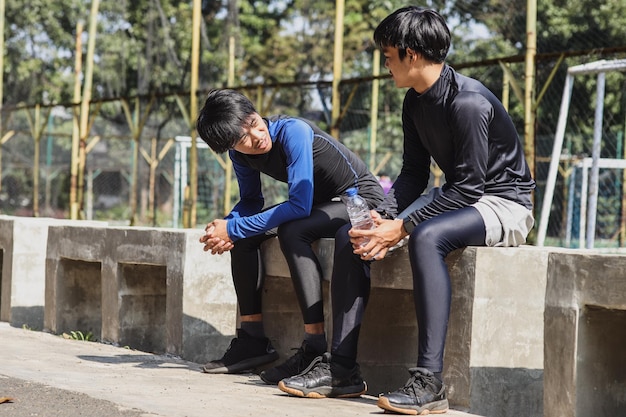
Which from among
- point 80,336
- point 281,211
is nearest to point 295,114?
point 80,336

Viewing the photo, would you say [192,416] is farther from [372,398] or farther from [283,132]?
[283,132]

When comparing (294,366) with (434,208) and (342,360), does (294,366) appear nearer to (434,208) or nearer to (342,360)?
(342,360)

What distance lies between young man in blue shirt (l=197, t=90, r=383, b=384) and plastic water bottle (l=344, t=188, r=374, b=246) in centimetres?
4

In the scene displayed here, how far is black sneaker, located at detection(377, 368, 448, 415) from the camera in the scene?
3.75 metres

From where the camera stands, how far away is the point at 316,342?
181 inches

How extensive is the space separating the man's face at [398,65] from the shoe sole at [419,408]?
1.22m

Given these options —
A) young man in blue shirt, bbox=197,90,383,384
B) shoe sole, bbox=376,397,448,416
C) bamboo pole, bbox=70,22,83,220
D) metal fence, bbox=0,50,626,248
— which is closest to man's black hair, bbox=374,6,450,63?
young man in blue shirt, bbox=197,90,383,384

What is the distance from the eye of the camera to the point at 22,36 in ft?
110

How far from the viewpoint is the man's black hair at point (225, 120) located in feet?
15.0

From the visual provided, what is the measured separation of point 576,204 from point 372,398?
654 inches

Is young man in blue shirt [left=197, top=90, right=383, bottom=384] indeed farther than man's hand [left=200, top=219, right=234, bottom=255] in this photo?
No

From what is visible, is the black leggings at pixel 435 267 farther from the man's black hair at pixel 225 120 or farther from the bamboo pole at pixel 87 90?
the bamboo pole at pixel 87 90

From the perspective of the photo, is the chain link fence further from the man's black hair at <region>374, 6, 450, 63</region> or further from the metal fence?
the man's black hair at <region>374, 6, 450, 63</region>

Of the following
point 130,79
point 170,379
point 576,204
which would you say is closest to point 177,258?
point 170,379
